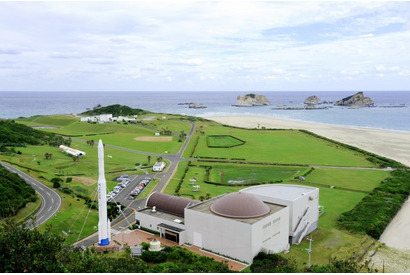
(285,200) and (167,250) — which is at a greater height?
(285,200)

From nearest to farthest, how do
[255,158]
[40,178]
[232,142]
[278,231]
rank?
1. [278,231]
2. [40,178]
3. [255,158]
4. [232,142]

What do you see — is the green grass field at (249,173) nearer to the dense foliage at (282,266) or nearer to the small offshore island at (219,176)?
the small offshore island at (219,176)

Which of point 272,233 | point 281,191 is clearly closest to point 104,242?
point 272,233

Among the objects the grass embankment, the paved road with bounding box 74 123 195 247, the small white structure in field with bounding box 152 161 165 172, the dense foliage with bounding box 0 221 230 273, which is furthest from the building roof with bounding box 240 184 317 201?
the grass embankment

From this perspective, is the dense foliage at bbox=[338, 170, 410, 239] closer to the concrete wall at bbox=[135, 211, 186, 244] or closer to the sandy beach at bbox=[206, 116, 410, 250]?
the sandy beach at bbox=[206, 116, 410, 250]

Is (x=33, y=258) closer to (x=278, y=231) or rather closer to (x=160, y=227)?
(x=160, y=227)

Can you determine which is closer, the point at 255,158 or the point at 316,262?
the point at 316,262

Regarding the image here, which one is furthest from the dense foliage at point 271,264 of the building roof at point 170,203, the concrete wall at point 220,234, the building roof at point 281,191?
the building roof at point 170,203

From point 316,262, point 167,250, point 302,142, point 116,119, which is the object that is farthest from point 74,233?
point 116,119
